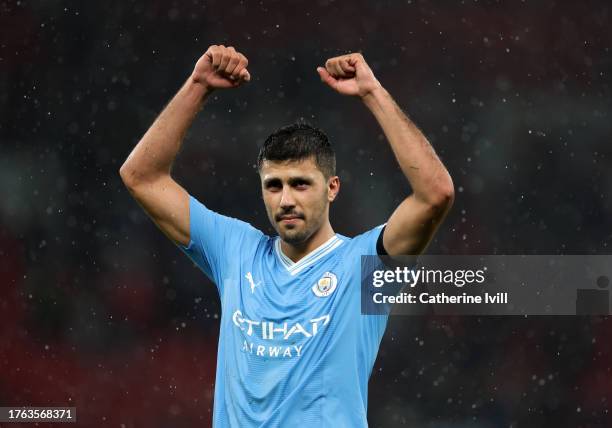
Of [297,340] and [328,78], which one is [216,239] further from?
[328,78]

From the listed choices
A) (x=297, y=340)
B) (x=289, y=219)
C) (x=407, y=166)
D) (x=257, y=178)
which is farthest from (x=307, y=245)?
(x=257, y=178)

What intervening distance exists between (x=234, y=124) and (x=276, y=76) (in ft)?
2.20

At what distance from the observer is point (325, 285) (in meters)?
3.79

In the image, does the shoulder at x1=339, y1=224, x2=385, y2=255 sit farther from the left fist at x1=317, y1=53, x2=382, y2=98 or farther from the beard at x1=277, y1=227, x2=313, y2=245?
the left fist at x1=317, y1=53, x2=382, y2=98

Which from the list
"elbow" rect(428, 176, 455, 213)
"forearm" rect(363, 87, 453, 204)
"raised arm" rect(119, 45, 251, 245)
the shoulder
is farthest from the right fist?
"elbow" rect(428, 176, 455, 213)

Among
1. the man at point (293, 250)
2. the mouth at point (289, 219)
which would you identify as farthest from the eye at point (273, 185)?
the mouth at point (289, 219)

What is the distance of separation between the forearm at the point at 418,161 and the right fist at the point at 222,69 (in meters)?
0.61

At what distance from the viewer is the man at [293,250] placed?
11.9ft

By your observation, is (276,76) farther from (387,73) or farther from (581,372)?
(581,372)

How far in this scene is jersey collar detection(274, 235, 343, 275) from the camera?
389 centimetres

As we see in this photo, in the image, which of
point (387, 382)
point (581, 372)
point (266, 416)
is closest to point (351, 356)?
point (266, 416)

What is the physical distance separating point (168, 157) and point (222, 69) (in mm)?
436

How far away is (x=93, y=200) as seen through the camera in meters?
10.1

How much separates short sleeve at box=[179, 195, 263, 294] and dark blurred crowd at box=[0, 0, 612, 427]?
546 cm
